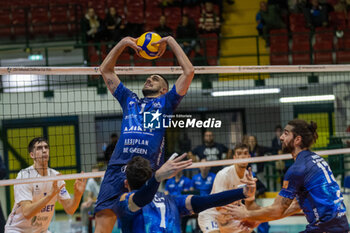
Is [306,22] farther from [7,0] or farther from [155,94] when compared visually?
[155,94]

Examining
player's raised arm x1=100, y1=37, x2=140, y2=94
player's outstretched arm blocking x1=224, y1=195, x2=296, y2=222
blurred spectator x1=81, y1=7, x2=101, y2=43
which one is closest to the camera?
player's outstretched arm blocking x1=224, y1=195, x2=296, y2=222

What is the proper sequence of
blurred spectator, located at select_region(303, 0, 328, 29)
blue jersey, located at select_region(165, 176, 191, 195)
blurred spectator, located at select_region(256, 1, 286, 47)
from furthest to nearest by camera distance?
blurred spectator, located at select_region(256, 1, 286, 47)
blurred spectator, located at select_region(303, 0, 328, 29)
blue jersey, located at select_region(165, 176, 191, 195)

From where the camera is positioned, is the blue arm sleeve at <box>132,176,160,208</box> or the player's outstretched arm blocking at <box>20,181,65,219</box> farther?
the player's outstretched arm blocking at <box>20,181,65,219</box>

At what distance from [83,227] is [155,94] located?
30.3ft

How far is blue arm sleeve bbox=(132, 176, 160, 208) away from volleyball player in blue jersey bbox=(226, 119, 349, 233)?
1.47 meters

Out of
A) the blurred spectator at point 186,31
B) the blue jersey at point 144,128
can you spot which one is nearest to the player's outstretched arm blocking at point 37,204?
the blue jersey at point 144,128

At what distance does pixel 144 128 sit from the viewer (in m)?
5.99

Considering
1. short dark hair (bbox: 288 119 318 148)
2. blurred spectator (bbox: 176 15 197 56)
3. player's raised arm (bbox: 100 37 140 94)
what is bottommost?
short dark hair (bbox: 288 119 318 148)

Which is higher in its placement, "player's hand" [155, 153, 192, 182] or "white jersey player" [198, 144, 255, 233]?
"player's hand" [155, 153, 192, 182]

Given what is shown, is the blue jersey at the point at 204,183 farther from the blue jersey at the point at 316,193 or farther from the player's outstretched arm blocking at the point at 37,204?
the blue jersey at the point at 316,193

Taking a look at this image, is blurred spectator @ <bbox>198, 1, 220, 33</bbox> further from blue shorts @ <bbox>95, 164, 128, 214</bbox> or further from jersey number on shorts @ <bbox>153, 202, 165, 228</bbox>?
jersey number on shorts @ <bbox>153, 202, 165, 228</bbox>

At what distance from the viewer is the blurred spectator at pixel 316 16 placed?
17.4 metres

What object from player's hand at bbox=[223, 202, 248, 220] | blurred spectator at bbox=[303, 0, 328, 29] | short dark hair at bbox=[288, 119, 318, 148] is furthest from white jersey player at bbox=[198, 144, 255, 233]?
blurred spectator at bbox=[303, 0, 328, 29]

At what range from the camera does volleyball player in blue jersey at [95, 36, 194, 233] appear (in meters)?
5.71
